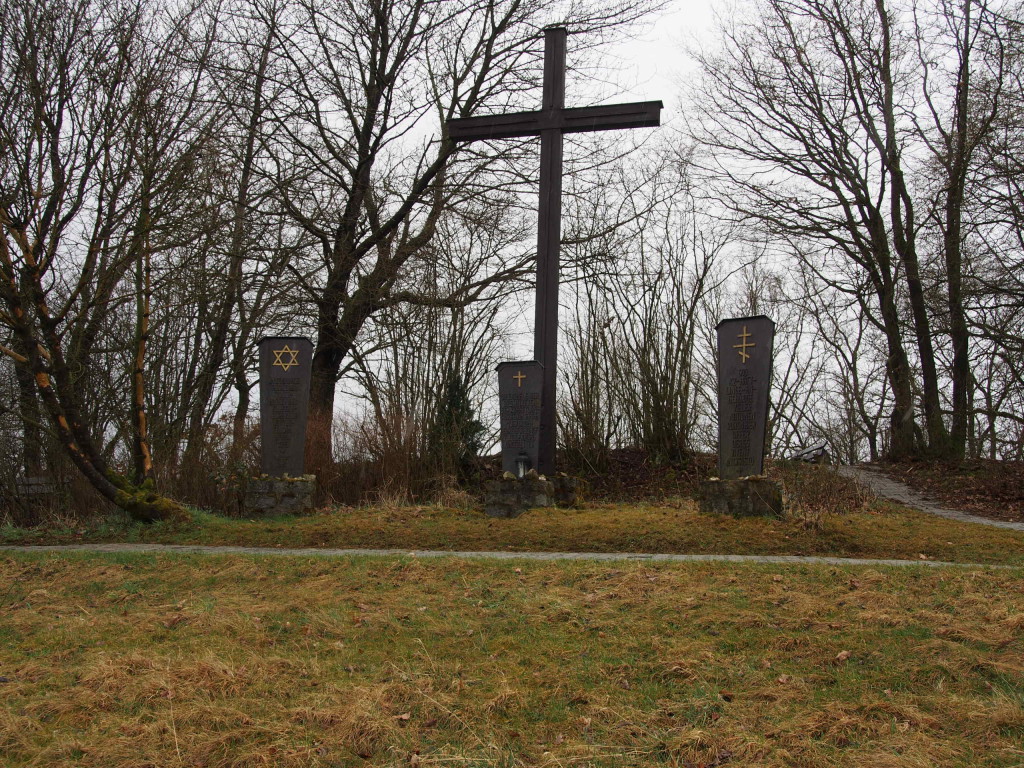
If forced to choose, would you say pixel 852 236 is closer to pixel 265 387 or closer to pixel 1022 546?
pixel 1022 546

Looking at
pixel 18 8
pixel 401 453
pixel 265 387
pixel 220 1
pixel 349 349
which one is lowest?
pixel 401 453

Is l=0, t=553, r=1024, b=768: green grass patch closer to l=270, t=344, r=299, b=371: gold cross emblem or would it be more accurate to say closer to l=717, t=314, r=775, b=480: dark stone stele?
l=717, t=314, r=775, b=480: dark stone stele

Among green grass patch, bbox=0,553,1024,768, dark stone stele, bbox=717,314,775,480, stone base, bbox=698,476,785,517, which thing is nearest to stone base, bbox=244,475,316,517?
green grass patch, bbox=0,553,1024,768

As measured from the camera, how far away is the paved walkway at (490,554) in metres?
6.51

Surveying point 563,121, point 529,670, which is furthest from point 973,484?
point 529,670

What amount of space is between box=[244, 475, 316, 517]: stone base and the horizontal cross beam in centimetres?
523

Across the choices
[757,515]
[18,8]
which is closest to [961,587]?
[757,515]

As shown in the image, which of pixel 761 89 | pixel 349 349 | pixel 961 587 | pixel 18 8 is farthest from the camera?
pixel 761 89

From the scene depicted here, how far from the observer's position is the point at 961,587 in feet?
17.2

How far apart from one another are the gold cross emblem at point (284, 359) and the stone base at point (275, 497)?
58.0 inches

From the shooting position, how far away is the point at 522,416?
10.4m

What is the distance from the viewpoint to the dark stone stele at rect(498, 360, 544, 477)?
10.4 meters

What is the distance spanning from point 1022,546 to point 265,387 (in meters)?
8.65

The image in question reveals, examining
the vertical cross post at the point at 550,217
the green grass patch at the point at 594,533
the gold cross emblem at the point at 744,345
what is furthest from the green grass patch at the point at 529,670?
the vertical cross post at the point at 550,217
